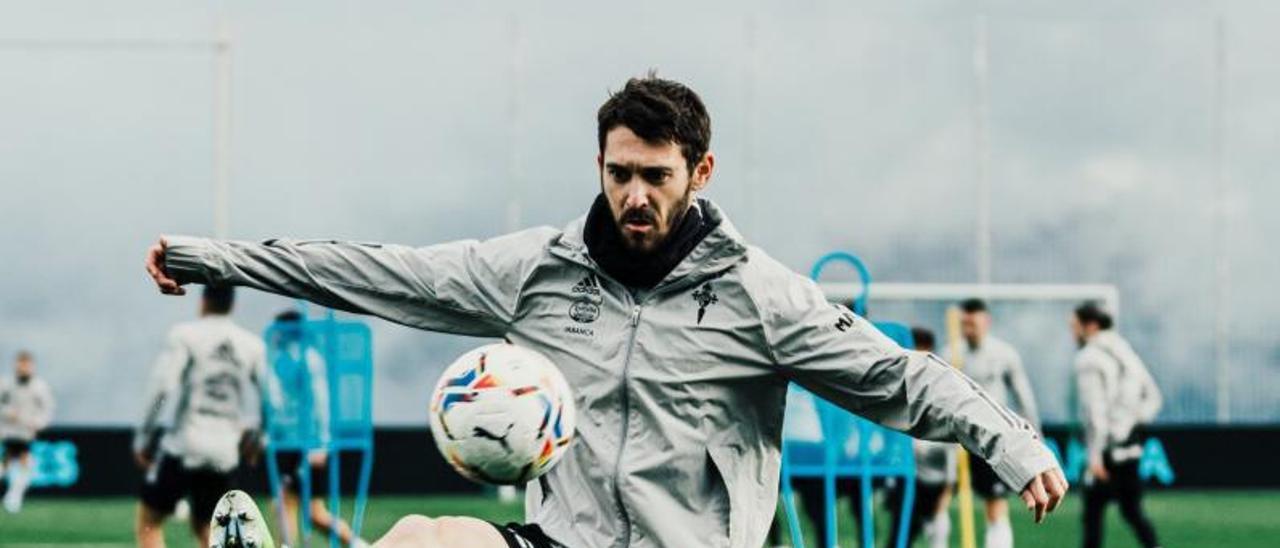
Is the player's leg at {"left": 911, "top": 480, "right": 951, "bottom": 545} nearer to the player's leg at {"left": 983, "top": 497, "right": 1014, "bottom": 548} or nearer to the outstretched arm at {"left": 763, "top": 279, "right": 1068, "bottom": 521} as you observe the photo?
the player's leg at {"left": 983, "top": 497, "right": 1014, "bottom": 548}

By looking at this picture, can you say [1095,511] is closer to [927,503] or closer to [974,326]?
[927,503]

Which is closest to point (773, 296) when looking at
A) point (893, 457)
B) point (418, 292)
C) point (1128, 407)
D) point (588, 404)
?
point (588, 404)

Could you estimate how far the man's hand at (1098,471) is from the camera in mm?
14594

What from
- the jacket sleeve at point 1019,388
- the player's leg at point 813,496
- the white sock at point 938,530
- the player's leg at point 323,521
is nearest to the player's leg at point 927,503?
the white sock at point 938,530

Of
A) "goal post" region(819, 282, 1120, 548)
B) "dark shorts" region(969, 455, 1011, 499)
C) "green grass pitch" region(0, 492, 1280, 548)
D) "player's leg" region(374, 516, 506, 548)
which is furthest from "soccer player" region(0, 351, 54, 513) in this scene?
"player's leg" region(374, 516, 506, 548)

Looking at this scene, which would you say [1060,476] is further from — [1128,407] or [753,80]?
[753,80]

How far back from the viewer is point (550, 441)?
4.60m

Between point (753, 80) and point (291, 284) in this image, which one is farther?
point (753, 80)

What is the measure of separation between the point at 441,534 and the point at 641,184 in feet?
3.30

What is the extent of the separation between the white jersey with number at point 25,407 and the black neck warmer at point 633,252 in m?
20.5

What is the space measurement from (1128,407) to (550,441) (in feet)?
34.9

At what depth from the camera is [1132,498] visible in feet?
48.1

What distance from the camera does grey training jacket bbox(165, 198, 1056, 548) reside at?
16.5ft

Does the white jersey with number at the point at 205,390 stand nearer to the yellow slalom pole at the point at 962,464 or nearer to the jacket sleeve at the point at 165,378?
the jacket sleeve at the point at 165,378
